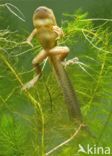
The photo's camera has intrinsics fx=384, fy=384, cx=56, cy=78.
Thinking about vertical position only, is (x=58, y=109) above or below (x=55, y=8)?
below

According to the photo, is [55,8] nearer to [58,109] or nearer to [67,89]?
[58,109]

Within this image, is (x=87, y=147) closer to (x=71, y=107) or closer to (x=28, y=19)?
(x=71, y=107)

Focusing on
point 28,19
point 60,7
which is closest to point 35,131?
point 28,19

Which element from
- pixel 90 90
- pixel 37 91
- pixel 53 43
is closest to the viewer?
pixel 53 43

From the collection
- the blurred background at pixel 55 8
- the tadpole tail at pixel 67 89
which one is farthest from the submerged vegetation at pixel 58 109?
the blurred background at pixel 55 8

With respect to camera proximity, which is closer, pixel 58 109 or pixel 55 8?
pixel 58 109

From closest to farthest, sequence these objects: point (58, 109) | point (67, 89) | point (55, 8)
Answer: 1. point (67, 89)
2. point (58, 109)
3. point (55, 8)

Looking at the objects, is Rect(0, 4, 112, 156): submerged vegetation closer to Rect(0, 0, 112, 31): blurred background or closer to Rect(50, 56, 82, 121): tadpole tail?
Rect(50, 56, 82, 121): tadpole tail

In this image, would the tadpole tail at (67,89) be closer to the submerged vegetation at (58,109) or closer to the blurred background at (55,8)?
the submerged vegetation at (58,109)

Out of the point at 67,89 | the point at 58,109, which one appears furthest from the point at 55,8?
the point at 67,89
